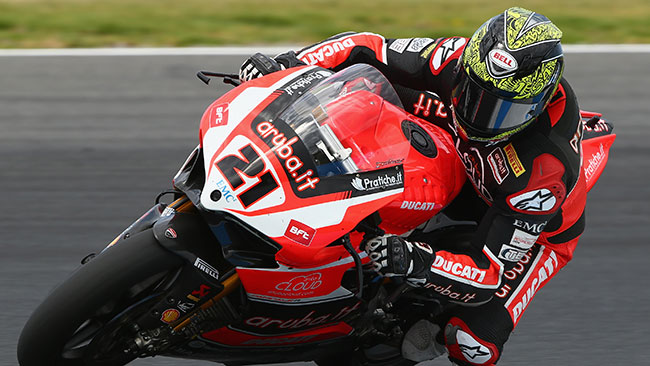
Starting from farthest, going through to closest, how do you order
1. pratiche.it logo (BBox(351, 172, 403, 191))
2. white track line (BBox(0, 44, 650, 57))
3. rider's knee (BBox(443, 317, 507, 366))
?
white track line (BBox(0, 44, 650, 57)) → rider's knee (BBox(443, 317, 507, 366)) → pratiche.it logo (BBox(351, 172, 403, 191))

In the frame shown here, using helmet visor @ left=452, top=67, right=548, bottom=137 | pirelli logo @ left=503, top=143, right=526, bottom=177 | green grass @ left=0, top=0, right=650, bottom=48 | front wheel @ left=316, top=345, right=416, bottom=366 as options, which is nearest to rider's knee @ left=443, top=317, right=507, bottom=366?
front wheel @ left=316, top=345, right=416, bottom=366

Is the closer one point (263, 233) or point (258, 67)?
point (263, 233)

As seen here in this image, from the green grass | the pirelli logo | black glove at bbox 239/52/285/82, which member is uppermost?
black glove at bbox 239/52/285/82

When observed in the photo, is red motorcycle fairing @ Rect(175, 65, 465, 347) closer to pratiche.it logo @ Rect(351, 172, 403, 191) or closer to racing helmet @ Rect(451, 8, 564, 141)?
pratiche.it logo @ Rect(351, 172, 403, 191)

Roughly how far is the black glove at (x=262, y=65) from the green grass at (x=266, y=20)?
4.45m

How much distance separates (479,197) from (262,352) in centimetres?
97

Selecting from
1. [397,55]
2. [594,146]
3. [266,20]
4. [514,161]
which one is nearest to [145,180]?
[397,55]

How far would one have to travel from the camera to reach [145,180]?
5254mm

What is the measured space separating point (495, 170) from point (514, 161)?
2.8 inches

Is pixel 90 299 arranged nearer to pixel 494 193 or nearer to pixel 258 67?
pixel 258 67

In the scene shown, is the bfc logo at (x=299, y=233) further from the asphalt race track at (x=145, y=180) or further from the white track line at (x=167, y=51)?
the white track line at (x=167, y=51)

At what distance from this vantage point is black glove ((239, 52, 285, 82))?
304 centimetres

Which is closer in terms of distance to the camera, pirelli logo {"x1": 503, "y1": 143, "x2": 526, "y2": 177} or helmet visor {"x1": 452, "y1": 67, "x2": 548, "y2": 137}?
helmet visor {"x1": 452, "y1": 67, "x2": 548, "y2": 137}

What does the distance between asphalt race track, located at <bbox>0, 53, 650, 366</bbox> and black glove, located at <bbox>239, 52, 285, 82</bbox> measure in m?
1.24
